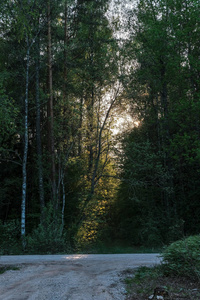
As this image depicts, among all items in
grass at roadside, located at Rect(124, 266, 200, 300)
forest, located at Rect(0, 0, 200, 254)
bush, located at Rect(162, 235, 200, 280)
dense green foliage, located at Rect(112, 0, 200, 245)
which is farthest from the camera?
dense green foliage, located at Rect(112, 0, 200, 245)

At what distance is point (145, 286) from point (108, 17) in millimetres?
18442

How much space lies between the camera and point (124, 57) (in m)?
15.6

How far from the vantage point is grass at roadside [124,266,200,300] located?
5179 mm

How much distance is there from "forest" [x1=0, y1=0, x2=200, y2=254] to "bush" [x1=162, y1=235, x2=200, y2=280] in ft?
25.7

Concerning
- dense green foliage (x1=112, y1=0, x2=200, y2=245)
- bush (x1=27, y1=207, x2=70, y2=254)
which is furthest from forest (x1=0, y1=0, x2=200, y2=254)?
bush (x1=27, y1=207, x2=70, y2=254)

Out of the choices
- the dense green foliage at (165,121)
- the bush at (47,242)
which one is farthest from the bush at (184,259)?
the dense green foliage at (165,121)

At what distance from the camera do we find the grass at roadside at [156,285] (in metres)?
5.18

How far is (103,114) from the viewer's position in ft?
53.8

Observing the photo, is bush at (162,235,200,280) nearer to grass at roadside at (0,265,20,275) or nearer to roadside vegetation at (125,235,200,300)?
roadside vegetation at (125,235,200,300)

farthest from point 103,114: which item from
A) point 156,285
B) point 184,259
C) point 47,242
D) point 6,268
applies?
point 156,285

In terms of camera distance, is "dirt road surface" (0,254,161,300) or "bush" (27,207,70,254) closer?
"dirt road surface" (0,254,161,300)

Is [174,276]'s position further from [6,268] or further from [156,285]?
[6,268]

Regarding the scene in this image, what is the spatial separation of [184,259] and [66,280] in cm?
251

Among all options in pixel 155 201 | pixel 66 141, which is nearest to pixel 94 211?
pixel 66 141
